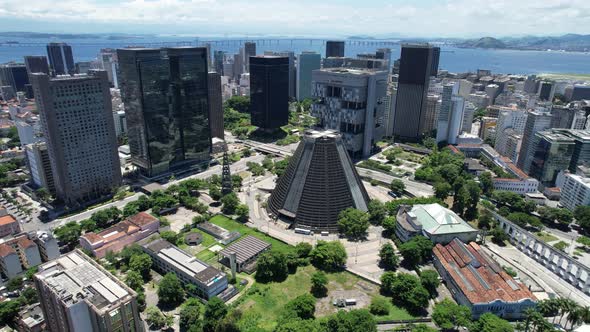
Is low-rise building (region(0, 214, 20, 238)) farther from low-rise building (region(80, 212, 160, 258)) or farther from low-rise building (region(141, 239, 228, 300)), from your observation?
low-rise building (region(141, 239, 228, 300))

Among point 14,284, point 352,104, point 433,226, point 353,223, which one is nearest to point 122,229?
point 14,284

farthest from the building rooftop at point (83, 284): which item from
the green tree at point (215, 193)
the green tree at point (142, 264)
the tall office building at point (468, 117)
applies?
the tall office building at point (468, 117)

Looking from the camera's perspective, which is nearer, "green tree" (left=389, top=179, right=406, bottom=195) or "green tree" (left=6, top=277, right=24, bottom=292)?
Answer: "green tree" (left=6, top=277, right=24, bottom=292)

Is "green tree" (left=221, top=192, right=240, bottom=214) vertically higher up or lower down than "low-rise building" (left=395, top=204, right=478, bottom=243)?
lower down

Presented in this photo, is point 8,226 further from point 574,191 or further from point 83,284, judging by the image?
point 574,191

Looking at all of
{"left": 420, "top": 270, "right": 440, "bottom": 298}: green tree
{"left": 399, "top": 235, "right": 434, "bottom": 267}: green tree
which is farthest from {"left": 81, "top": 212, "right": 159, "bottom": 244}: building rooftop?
{"left": 420, "top": 270, "right": 440, "bottom": 298}: green tree

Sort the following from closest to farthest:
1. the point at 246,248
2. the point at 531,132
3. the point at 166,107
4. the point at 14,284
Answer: the point at 14,284 → the point at 246,248 → the point at 166,107 → the point at 531,132

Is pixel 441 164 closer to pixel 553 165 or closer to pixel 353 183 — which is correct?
pixel 553 165
